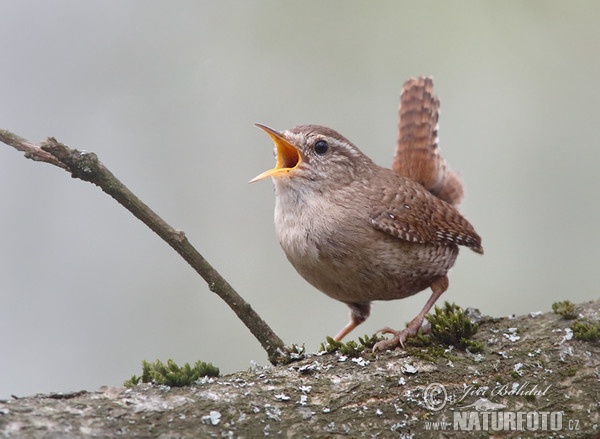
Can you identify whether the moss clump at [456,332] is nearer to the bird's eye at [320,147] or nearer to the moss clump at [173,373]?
the moss clump at [173,373]

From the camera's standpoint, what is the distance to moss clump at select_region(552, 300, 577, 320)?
11.6ft

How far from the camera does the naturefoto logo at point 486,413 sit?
2684mm

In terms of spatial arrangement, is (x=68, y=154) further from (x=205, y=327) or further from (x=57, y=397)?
(x=205, y=327)

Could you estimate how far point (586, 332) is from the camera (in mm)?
3281

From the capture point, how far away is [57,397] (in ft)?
7.68

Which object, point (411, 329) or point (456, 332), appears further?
point (411, 329)

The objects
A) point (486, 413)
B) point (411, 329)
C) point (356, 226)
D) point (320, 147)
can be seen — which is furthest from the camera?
point (320, 147)

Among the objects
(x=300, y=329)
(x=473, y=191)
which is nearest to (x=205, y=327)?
(x=300, y=329)

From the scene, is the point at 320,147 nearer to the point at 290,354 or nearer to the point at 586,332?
the point at 290,354

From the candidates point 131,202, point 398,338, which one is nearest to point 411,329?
point 398,338

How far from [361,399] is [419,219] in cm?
152

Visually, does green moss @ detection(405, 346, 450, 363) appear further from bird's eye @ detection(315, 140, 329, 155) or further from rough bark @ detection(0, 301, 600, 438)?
bird's eye @ detection(315, 140, 329, 155)

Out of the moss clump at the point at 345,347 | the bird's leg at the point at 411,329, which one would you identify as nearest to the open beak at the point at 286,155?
the bird's leg at the point at 411,329

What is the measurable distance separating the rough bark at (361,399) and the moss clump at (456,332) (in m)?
0.06
